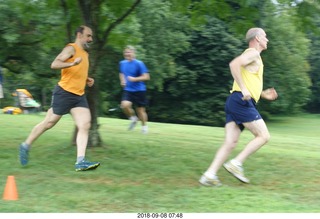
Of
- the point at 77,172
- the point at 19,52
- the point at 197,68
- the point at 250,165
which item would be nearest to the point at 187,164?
the point at 250,165

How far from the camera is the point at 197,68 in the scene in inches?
1494

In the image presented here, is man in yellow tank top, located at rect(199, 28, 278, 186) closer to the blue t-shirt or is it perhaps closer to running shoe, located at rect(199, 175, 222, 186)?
running shoe, located at rect(199, 175, 222, 186)

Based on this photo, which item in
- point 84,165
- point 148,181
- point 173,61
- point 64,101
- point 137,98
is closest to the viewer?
point 148,181

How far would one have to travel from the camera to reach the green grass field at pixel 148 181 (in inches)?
240

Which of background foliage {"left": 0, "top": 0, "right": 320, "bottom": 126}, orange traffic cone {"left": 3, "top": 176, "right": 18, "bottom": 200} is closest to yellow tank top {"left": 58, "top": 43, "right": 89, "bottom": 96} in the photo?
orange traffic cone {"left": 3, "top": 176, "right": 18, "bottom": 200}

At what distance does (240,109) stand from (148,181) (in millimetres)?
1529

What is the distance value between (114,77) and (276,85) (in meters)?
13.0

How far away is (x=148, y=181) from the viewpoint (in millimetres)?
7371

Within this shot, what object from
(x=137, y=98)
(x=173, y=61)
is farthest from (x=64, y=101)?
(x=173, y=61)

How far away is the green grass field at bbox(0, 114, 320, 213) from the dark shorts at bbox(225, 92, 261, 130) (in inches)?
34.6

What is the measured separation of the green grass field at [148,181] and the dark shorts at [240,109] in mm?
878

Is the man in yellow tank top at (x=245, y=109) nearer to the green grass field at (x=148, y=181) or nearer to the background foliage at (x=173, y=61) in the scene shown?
the green grass field at (x=148, y=181)

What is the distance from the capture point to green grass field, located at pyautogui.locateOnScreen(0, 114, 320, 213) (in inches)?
240

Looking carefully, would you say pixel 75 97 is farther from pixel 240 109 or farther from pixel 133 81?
pixel 133 81
